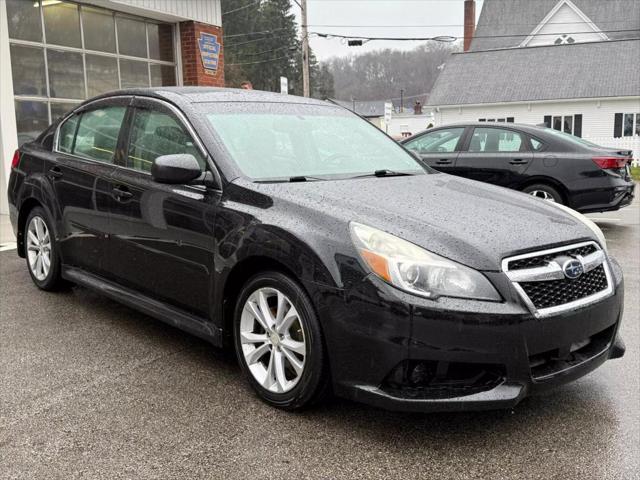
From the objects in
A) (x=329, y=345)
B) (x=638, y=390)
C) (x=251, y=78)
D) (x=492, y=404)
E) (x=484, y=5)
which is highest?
(x=484, y=5)

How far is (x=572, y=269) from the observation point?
9.89ft

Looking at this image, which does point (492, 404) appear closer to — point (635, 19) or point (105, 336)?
point (105, 336)

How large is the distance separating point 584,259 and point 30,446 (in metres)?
2.74

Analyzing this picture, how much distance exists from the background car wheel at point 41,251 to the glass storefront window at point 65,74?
5776 millimetres

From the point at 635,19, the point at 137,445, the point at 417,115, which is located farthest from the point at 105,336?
the point at 417,115

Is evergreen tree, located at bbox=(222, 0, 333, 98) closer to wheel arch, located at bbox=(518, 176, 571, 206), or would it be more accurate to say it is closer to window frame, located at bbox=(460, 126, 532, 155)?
window frame, located at bbox=(460, 126, 532, 155)

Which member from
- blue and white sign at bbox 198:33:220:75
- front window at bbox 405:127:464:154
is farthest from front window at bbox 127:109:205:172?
blue and white sign at bbox 198:33:220:75

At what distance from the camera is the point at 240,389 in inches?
141

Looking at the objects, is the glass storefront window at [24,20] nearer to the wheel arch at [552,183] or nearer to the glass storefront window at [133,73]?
the glass storefront window at [133,73]

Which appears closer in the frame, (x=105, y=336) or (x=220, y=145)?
(x=220, y=145)

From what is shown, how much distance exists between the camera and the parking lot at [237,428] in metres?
2.80

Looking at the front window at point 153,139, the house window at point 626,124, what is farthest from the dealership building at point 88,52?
the house window at point 626,124

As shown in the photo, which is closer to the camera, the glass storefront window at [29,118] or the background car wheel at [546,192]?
the background car wheel at [546,192]

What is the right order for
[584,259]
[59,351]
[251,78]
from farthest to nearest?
1. [251,78]
2. [59,351]
3. [584,259]
